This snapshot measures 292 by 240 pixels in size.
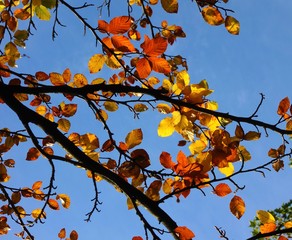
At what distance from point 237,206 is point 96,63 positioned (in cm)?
154

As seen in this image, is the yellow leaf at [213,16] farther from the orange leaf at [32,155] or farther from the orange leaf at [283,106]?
the orange leaf at [32,155]

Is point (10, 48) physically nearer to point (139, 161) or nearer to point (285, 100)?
point (139, 161)

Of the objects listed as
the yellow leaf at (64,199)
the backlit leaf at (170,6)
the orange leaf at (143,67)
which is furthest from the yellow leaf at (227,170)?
the yellow leaf at (64,199)

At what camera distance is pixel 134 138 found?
240 cm

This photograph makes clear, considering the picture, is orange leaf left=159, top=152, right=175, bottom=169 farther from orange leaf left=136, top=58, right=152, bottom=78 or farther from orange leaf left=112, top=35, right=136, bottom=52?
orange leaf left=112, top=35, right=136, bottom=52

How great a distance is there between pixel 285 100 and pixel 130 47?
1115 mm

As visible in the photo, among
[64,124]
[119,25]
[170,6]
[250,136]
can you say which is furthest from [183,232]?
[170,6]

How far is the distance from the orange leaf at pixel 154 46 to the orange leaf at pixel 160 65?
0.04 metres

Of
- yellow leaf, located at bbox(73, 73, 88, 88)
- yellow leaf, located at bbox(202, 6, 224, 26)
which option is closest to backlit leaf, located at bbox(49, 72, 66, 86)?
yellow leaf, located at bbox(73, 73, 88, 88)

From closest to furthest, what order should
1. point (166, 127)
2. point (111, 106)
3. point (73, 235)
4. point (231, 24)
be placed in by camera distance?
1. point (166, 127)
2. point (231, 24)
3. point (111, 106)
4. point (73, 235)

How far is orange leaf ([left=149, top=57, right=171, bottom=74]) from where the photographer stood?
2.07 metres

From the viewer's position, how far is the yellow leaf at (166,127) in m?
2.46

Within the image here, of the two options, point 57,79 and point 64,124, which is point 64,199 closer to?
point 64,124

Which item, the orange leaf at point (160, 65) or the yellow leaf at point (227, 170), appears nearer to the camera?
the orange leaf at point (160, 65)
